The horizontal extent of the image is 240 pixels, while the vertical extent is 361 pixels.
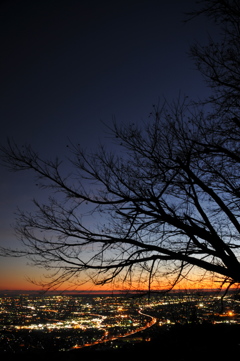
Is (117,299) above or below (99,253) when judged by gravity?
below

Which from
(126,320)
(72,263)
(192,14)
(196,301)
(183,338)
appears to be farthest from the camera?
(126,320)

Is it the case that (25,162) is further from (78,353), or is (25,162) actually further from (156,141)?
(78,353)

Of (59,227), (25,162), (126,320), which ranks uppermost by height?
(25,162)

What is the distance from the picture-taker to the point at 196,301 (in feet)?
22.3

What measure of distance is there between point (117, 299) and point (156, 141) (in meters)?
3.81

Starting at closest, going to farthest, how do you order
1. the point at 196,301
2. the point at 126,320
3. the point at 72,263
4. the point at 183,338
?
the point at 72,263 → the point at 183,338 → the point at 196,301 → the point at 126,320

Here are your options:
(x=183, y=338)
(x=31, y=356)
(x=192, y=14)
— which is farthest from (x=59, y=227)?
(x=192, y=14)

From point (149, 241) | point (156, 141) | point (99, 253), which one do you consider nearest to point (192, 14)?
point (156, 141)

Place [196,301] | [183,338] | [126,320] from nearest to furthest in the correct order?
[183,338] → [196,301] → [126,320]

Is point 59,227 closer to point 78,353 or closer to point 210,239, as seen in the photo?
point 78,353

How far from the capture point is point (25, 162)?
619 centimetres

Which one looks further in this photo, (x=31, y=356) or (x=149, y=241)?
(x=149, y=241)

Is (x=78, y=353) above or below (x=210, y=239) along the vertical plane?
below

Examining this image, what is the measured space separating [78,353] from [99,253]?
7.81 feet
